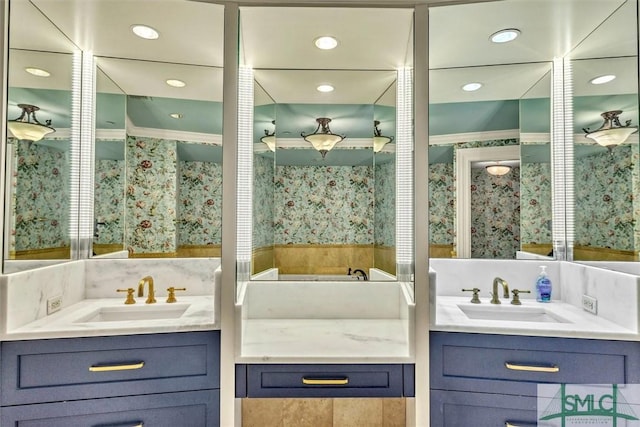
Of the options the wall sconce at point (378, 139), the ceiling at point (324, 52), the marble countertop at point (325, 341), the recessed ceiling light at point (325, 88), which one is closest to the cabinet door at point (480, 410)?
the marble countertop at point (325, 341)

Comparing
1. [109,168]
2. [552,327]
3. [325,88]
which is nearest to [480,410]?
[552,327]

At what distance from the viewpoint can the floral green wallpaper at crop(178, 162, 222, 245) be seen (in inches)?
83.0

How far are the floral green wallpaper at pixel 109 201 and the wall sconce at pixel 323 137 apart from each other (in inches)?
43.6

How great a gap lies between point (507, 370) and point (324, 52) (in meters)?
1.74

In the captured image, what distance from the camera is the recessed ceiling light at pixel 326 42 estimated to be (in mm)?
1836

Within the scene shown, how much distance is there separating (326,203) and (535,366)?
128 cm

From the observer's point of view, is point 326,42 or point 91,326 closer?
point 91,326

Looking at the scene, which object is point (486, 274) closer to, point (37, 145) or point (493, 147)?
point (493, 147)

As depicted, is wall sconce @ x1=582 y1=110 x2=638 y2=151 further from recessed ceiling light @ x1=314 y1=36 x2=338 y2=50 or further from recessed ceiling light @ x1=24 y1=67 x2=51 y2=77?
recessed ceiling light @ x1=24 y1=67 x2=51 y2=77

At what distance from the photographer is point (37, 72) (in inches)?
71.2

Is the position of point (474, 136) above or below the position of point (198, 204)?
above

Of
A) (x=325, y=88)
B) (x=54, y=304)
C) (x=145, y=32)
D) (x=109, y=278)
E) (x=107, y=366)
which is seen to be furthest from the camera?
(x=325, y=88)

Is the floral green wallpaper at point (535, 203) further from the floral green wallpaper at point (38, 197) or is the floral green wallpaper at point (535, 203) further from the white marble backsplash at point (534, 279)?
the floral green wallpaper at point (38, 197)

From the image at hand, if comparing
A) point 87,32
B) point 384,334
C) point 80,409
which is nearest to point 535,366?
point 384,334
